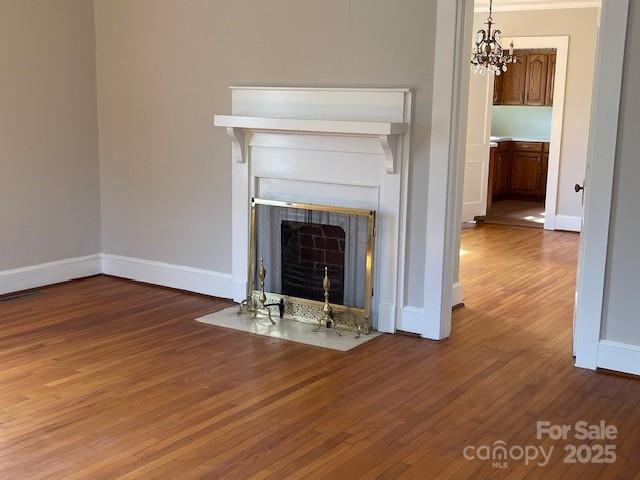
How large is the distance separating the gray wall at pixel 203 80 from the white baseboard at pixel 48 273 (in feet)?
0.61

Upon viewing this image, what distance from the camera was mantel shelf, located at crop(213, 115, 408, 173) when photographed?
14.2ft

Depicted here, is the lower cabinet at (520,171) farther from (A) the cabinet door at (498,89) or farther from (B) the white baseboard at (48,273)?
(B) the white baseboard at (48,273)

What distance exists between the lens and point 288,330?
Result: 4.62 metres

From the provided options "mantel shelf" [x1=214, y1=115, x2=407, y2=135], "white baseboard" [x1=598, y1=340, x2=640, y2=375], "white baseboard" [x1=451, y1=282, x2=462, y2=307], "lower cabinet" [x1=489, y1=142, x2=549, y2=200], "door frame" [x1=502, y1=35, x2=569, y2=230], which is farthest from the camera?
"lower cabinet" [x1=489, y1=142, x2=549, y2=200]

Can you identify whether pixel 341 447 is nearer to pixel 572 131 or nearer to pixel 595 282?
pixel 595 282

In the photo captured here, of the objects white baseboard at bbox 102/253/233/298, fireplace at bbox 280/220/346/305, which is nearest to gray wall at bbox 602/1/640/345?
fireplace at bbox 280/220/346/305

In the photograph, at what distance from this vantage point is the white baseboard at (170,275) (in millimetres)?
5363

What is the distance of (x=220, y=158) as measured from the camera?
17.1 ft

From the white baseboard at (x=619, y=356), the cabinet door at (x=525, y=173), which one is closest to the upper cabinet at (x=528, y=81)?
the cabinet door at (x=525, y=173)

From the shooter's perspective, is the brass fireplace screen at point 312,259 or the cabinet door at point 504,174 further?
the cabinet door at point 504,174

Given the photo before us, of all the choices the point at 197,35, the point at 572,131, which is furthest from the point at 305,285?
the point at 572,131

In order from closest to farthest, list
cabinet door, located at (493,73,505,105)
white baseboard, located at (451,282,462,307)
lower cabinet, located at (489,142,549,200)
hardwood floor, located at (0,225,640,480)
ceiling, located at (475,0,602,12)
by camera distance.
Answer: hardwood floor, located at (0,225,640,480)
white baseboard, located at (451,282,462,307)
ceiling, located at (475,0,602,12)
lower cabinet, located at (489,142,549,200)
cabinet door, located at (493,73,505,105)

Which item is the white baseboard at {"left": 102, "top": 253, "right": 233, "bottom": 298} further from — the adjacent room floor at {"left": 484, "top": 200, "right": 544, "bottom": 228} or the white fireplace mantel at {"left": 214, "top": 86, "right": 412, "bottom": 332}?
the adjacent room floor at {"left": 484, "top": 200, "right": 544, "bottom": 228}

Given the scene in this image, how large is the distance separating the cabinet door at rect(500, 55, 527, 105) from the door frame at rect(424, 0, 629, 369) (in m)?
6.88
